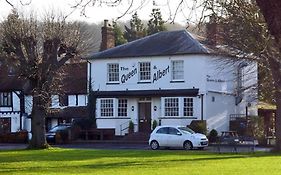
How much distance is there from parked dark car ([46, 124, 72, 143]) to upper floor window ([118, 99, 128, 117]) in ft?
14.7

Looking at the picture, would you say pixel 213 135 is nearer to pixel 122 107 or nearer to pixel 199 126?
pixel 199 126

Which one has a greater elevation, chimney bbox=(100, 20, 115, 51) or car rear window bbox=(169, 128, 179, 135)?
chimney bbox=(100, 20, 115, 51)

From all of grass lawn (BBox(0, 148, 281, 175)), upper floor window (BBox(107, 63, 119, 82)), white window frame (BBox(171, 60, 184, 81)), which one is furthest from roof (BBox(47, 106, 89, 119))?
grass lawn (BBox(0, 148, 281, 175))

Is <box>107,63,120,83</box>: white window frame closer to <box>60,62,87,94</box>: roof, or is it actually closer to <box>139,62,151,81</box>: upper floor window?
<box>139,62,151,81</box>: upper floor window

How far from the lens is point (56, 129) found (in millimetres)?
56875

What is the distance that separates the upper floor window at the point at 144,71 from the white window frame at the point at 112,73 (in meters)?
2.34

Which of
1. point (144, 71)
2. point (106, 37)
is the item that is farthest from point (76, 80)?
point (144, 71)

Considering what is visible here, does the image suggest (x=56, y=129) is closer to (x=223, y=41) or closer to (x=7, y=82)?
(x=7, y=82)

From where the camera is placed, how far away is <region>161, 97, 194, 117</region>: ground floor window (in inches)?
2227

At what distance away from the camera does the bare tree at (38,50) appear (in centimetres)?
4203

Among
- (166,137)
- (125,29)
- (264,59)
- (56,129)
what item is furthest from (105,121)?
(125,29)

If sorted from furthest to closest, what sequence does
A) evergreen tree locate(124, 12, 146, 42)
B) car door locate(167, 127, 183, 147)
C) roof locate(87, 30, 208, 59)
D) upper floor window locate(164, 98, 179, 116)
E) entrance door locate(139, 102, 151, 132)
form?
1. evergreen tree locate(124, 12, 146, 42)
2. entrance door locate(139, 102, 151, 132)
3. upper floor window locate(164, 98, 179, 116)
4. roof locate(87, 30, 208, 59)
5. car door locate(167, 127, 183, 147)

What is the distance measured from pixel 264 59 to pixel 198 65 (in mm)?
17883

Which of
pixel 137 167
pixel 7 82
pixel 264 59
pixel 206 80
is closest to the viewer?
pixel 137 167
